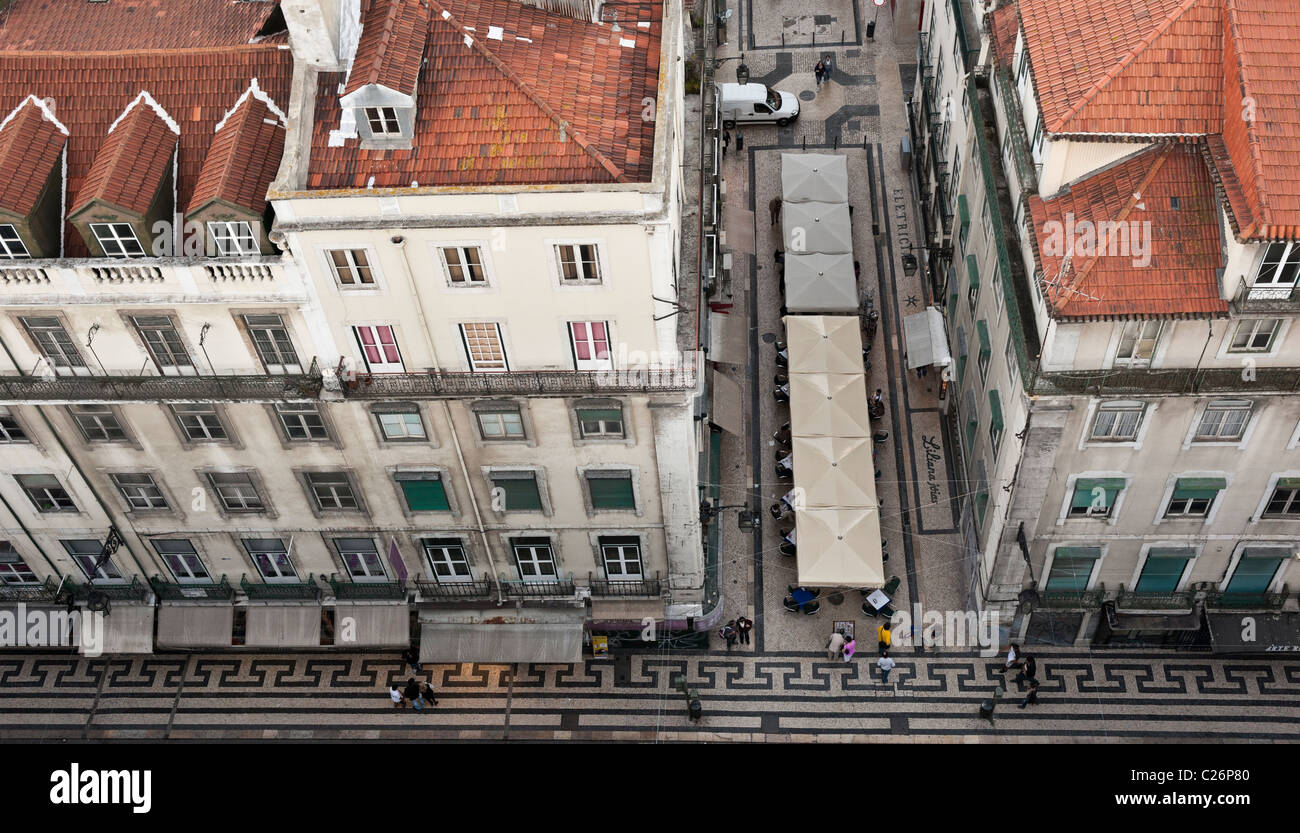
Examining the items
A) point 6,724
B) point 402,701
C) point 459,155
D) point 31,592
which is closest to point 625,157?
point 459,155

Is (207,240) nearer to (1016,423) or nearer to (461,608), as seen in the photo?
(461,608)

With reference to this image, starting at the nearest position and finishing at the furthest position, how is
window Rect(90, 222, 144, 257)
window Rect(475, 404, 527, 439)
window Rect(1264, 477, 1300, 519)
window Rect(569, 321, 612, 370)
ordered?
1. window Rect(90, 222, 144, 257)
2. window Rect(569, 321, 612, 370)
3. window Rect(475, 404, 527, 439)
4. window Rect(1264, 477, 1300, 519)

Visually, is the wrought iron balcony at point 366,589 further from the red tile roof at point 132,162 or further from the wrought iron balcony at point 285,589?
the red tile roof at point 132,162

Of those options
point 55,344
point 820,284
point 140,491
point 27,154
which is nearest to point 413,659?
point 140,491

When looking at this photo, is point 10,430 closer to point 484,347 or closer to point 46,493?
point 46,493

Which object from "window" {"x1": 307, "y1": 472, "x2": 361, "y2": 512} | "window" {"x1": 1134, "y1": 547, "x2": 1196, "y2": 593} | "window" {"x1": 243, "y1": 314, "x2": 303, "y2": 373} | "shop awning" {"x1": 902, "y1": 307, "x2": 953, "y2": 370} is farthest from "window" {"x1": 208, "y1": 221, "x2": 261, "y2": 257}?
"window" {"x1": 1134, "y1": 547, "x2": 1196, "y2": 593}

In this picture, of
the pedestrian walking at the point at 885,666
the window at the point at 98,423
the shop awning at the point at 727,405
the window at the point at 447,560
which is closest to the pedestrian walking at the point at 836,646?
the pedestrian walking at the point at 885,666

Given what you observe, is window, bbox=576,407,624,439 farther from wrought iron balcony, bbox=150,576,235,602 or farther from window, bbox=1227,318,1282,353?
window, bbox=1227,318,1282,353
